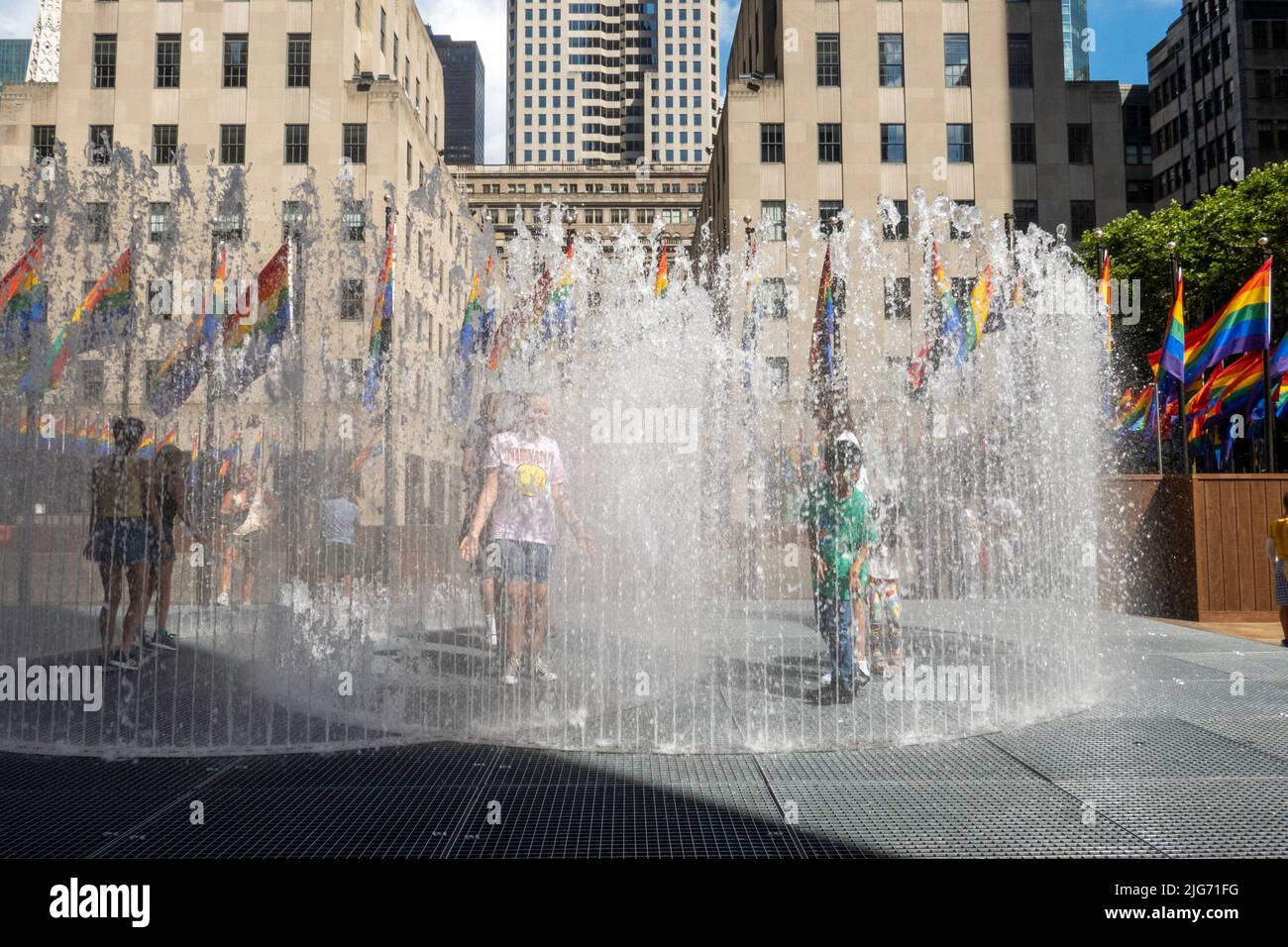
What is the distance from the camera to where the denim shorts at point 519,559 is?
615 cm

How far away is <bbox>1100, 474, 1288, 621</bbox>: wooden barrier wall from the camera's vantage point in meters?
12.0

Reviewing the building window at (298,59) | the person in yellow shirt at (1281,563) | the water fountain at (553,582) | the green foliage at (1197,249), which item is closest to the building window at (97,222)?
the water fountain at (553,582)

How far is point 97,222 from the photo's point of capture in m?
7.25

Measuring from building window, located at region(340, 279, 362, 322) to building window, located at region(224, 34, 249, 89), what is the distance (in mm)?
31346

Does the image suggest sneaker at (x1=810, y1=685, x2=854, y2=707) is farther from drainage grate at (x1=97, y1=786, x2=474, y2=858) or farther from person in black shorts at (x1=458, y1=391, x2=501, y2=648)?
drainage grate at (x1=97, y1=786, x2=474, y2=858)

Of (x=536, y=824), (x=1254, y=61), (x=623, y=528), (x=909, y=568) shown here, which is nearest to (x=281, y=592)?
(x=623, y=528)

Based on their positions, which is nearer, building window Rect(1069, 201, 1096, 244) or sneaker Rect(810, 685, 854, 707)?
sneaker Rect(810, 685, 854, 707)

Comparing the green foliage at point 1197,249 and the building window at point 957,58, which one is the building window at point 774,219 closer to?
the building window at point 957,58

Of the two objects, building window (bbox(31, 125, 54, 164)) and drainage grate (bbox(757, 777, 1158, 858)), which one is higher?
building window (bbox(31, 125, 54, 164))

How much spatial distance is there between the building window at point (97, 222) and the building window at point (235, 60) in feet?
101

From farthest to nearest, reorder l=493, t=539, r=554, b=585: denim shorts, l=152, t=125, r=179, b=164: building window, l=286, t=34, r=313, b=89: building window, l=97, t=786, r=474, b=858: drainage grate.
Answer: l=286, t=34, r=313, b=89: building window < l=152, t=125, r=179, b=164: building window < l=493, t=539, r=554, b=585: denim shorts < l=97, t=786, r=474, b=858: drainage grate

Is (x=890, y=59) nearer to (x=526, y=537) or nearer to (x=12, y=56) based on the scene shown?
(x=526, y=537)

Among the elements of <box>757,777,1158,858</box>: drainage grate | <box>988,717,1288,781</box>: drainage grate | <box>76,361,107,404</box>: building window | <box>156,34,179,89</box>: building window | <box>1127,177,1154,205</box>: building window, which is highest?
<box>1127,177,1154,205</box>: building window

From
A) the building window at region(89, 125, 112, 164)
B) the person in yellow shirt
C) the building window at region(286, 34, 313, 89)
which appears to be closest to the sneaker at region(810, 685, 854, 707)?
the person in yellow shirt
